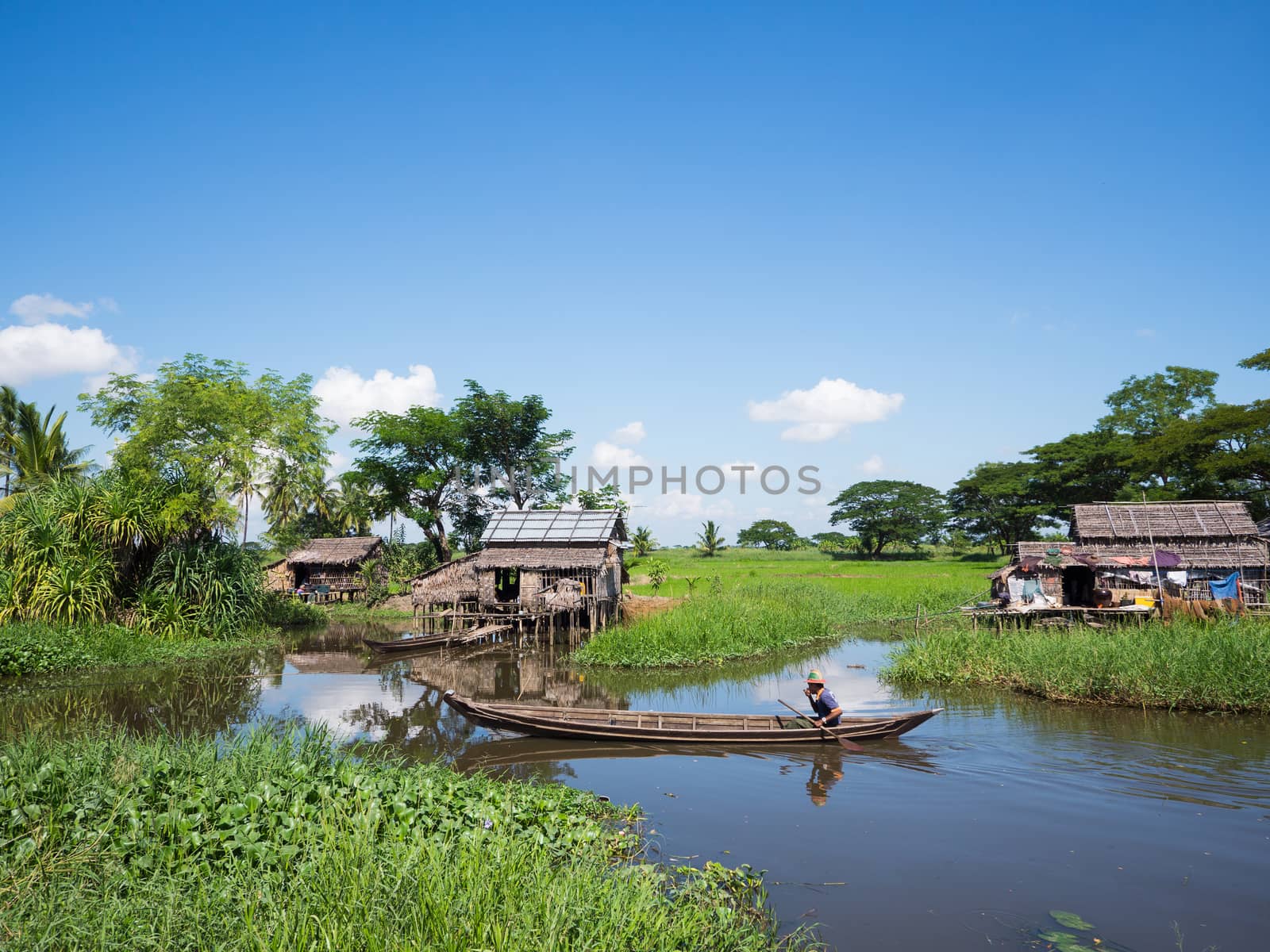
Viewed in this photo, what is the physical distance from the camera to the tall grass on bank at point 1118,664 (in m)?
12.5

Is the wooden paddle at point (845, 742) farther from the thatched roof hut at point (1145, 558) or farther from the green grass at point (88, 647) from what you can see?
the green grass at point (88, 647)

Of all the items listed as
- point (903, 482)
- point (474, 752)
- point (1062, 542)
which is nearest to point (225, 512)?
point (474, 752)

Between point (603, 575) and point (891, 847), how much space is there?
58.3 feet

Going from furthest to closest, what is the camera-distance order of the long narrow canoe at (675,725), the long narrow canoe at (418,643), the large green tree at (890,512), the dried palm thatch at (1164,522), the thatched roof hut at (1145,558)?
1. the large green tree at (890,512)
2. the dried palm thatch at (1164,522)
3. the thatched roof hut at (1145,558)
4. the long narrow canoe at (418,643)
5. the long narrow canoe at (675,725)

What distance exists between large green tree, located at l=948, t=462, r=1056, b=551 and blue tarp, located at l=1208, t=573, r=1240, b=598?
2105 centimetres

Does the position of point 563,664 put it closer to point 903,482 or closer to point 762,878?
point 762,878

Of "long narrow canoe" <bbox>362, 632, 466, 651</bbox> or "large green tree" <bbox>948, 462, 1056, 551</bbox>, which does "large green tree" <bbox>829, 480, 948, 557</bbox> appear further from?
"long narrow canoe" <bbox>362, 632, 466, 651</bbox>

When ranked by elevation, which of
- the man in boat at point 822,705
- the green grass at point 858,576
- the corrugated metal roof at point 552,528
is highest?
the corrugated metal roof at point 552,528

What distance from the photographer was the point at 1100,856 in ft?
24.5

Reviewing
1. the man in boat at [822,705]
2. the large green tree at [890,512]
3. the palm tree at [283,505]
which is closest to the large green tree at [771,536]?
the large green tree at [890,512]

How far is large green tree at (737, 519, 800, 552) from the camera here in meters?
67.5

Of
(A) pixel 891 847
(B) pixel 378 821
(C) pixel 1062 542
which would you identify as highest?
(C) pixel 1062 542

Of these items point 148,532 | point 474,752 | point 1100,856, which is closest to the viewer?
point 1100,856

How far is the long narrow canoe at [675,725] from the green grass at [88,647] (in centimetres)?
1072
